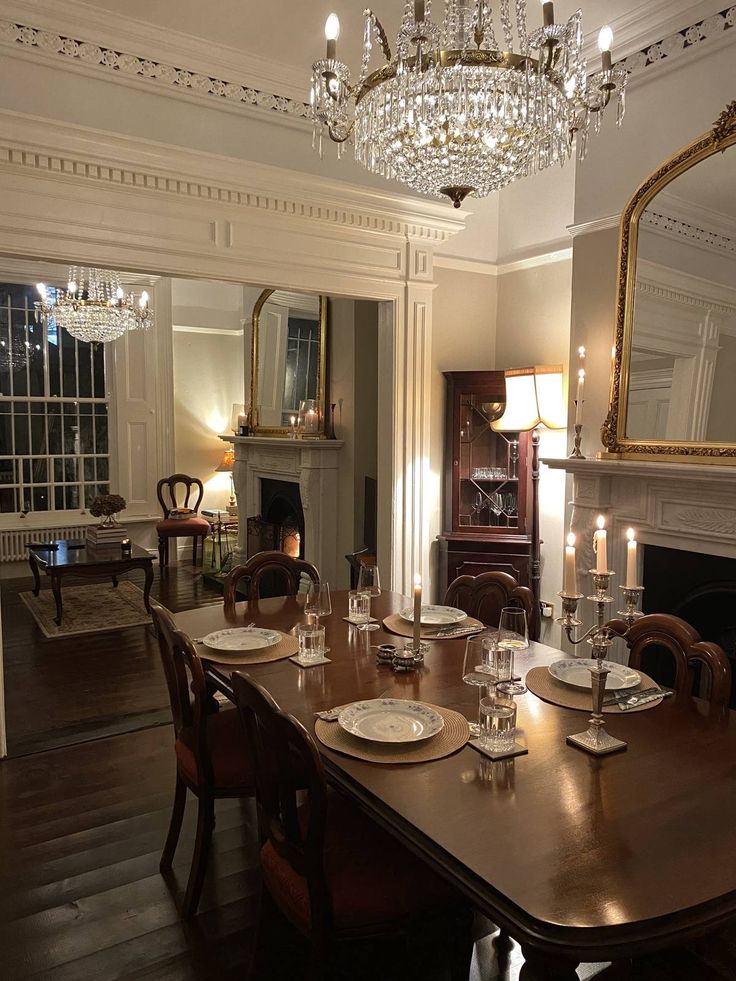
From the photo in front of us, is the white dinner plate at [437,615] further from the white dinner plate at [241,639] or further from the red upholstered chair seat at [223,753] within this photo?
the red upholstered chair seat at [223,753]

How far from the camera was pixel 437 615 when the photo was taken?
275 cm

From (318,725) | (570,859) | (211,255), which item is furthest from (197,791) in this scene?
(211,255)

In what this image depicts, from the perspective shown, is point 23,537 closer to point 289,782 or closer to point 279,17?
point 279,17

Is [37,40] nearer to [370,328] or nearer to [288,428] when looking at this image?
[370,328]

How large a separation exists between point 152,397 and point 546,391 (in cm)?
499

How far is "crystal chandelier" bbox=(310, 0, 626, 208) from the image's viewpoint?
1.97m

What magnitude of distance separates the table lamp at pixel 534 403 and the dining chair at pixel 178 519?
4.02 m

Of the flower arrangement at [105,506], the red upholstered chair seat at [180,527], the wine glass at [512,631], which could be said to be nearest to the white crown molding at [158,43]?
the wine glass at [512,631]

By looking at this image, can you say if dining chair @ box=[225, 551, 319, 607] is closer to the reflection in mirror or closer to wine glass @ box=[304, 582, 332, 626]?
wine glass @ box=[304, 582, 332, 626]

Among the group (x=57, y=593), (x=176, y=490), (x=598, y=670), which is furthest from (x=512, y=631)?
(x=176, y=490)

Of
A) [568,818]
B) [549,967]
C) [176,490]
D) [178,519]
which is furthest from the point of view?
[176,490]

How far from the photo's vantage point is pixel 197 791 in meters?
2.27

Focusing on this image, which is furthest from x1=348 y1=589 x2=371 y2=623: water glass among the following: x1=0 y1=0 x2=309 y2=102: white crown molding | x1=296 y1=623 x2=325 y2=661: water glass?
x1=0 y1=0 x2=309 y2=102: white crown molding

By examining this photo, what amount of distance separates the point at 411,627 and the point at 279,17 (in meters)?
2.64
